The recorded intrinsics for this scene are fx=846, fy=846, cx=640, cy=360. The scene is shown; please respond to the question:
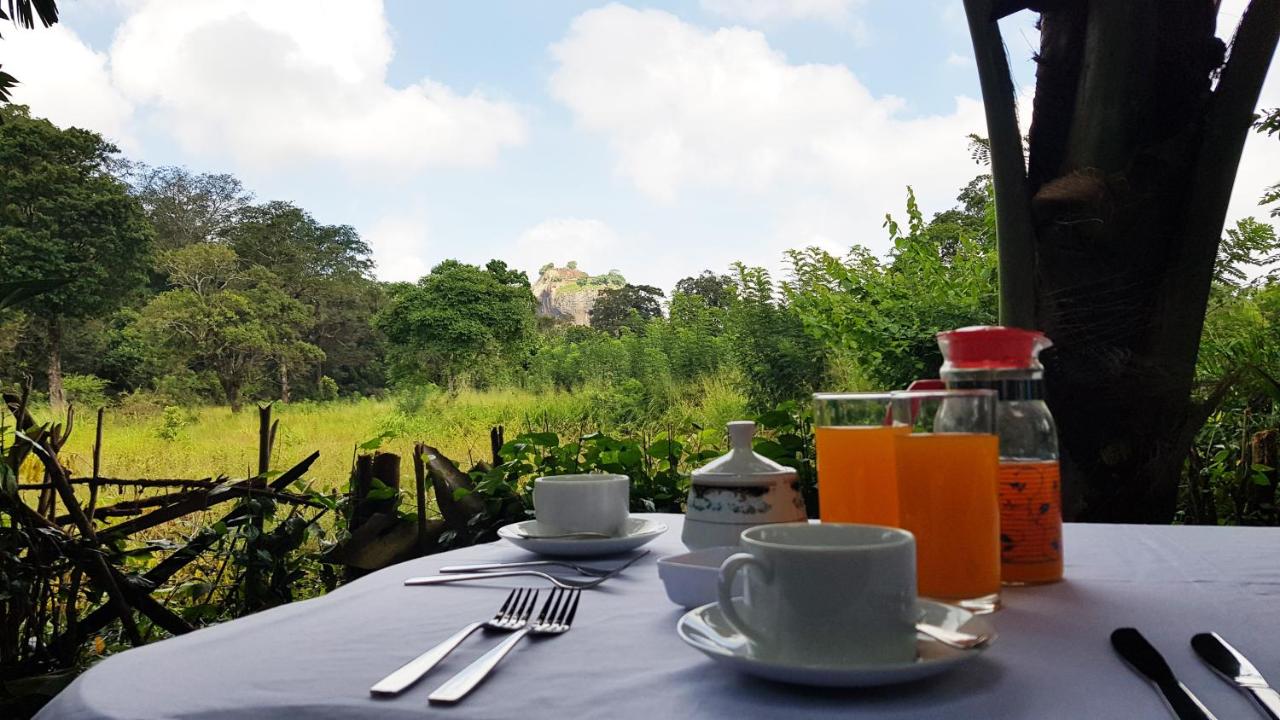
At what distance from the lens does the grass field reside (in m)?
4.16

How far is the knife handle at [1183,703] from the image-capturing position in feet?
1.02

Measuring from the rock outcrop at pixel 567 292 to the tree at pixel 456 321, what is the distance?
0.56 ft

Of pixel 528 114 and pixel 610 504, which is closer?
pixel 610 504

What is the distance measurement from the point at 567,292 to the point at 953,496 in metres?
5.87

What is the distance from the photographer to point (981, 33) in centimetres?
120

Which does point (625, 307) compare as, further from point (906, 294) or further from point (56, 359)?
point (56, 359)

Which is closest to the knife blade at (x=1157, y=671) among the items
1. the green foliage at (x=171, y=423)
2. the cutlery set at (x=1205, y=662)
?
the cutlery set at (x=1205, y=662)

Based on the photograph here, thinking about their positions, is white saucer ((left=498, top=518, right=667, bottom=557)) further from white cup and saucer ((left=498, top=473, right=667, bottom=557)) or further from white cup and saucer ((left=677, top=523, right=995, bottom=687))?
white cup and saucer ((left=677, top=523, right=995, bottom=687))

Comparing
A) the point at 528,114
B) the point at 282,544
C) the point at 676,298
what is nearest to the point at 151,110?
the point at 528,114

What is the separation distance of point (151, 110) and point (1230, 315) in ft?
18.2

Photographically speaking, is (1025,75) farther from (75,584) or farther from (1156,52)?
(75,584)

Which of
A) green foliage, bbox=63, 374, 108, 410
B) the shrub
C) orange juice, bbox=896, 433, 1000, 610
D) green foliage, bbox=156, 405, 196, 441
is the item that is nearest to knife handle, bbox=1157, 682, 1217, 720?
orange juice, bbox=896, 433, 1000, 610

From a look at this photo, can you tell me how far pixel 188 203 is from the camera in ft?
19.0

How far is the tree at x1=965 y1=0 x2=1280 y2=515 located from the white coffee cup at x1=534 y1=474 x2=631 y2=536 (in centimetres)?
73
